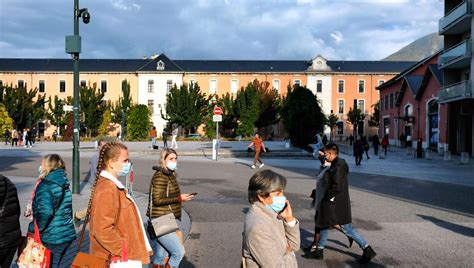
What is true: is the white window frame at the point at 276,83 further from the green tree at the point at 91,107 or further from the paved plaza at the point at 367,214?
the paved plaza at the point at 367,214

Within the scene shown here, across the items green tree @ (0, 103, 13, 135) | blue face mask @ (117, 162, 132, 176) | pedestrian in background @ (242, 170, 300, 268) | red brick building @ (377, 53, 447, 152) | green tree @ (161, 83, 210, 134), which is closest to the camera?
pedestrian in background @ (242, 170, 300, 268)

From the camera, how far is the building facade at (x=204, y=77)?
A: 76938mm

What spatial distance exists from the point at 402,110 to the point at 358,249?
4436 centimetres

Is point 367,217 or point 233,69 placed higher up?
point 233,69

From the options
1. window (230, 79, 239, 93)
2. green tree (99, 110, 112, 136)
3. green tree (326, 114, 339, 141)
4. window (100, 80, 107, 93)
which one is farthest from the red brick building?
window (100, 80, 107, 93)

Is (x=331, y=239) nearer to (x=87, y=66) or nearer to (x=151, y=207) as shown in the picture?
(x=151, y=207)

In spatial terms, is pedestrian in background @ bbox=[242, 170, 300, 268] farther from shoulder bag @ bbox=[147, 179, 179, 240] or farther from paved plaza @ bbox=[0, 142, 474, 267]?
paved plaza @ bbox=[0, 142, 474, 267]

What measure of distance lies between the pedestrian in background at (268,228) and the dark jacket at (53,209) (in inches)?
82.8

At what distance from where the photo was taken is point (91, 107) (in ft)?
223

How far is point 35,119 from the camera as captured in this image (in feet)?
226

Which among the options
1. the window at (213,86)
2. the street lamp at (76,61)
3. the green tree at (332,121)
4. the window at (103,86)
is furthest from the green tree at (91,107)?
the street lamp at (76,61)

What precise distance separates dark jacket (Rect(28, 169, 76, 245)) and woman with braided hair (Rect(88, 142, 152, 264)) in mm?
987

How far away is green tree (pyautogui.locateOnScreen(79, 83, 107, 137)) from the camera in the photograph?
222 feet

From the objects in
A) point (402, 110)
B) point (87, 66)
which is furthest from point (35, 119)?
point (402, 110)
